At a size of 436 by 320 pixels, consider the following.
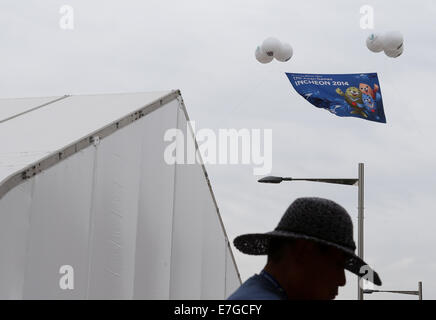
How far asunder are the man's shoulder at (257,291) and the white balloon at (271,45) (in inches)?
597

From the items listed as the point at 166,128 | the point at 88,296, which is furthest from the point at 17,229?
the point at 166,128

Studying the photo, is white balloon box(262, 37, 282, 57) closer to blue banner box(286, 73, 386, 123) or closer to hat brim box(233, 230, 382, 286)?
blue banner box(286, 73, 386, 123)

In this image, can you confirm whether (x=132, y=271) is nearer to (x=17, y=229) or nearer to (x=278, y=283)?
(x=17, y=229)

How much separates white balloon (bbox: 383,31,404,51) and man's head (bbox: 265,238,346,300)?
15.2 m

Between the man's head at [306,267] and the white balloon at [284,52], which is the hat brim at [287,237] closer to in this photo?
the man's head at [306,267]

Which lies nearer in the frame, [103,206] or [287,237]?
[287,237]

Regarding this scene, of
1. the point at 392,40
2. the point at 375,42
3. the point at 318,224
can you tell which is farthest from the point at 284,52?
the point at 318,224

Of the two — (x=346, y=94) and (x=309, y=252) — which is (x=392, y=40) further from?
(x=309, y=252)

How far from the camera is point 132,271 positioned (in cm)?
1034

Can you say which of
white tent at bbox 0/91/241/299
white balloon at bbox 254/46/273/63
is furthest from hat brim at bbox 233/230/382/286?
white balloon at bbox 254/46/273/63

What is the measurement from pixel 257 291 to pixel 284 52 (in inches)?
607

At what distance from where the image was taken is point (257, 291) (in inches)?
117
